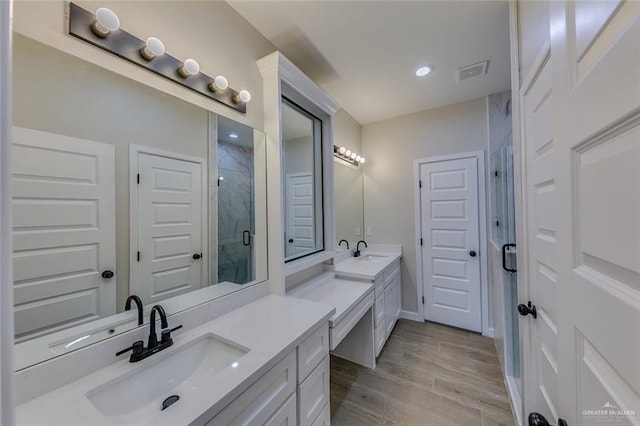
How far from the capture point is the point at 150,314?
Answer: 1044mm

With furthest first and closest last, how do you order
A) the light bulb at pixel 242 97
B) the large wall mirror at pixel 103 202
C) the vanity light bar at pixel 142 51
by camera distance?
the light bulb at pixel 242 97 < the vanity light bar at pixel 142 51 < the large wall mirror at pixel 103 202

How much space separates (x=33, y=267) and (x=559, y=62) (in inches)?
65.6

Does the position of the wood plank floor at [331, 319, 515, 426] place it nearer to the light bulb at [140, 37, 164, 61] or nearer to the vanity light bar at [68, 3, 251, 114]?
the vanity light bar at [68, 3, 251, 114]

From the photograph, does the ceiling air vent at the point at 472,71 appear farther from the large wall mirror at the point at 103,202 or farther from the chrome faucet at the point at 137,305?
the chrome faucet at the point at 137,305

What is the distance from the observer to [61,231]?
0.86 metres

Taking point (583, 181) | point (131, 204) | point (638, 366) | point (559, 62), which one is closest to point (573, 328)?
point (638, 366)

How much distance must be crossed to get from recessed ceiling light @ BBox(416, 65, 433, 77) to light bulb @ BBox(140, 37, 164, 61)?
6.67 ft

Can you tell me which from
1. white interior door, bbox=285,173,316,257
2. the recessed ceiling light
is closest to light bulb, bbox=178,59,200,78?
white interior door, bbox=285,173,316,257

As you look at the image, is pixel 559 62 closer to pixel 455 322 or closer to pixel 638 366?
pixel 638 366

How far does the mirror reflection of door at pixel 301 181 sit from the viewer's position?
1975mm

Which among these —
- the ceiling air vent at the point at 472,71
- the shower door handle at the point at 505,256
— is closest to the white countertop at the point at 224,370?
the shower door handle at the point at 505,256

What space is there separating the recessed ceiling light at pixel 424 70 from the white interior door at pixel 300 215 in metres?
1.38

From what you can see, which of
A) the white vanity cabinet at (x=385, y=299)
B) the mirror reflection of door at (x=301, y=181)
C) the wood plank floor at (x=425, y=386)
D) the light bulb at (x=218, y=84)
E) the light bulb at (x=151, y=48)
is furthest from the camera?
the white vanity cabinet at (x=385, y=299)

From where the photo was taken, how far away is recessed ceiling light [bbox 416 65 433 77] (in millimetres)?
2141
